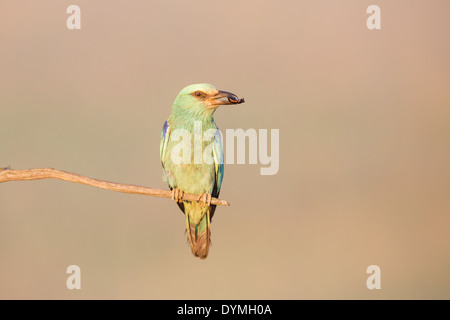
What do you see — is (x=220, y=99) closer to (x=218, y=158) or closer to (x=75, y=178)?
(x=218, y=158)

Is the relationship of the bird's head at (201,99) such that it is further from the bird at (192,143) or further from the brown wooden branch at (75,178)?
the brown wooden branch at (75,178)

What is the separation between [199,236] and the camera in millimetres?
3934

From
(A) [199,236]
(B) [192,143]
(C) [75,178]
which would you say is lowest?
(A) [199,236]

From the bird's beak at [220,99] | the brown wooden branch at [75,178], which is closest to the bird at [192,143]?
the bird's beak at [220,99]

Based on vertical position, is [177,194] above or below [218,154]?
below

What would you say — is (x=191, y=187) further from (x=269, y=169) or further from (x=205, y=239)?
(x=269, y=169)

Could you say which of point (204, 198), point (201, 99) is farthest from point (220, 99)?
point (204, 198)

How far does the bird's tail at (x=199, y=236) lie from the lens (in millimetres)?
3902

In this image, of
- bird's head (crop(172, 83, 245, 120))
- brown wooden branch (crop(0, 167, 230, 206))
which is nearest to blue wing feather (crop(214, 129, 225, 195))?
bird's head (crop(172, 83, 245, 120))

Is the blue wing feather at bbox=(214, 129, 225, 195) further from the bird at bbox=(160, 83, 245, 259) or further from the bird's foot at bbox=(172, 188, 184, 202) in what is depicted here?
the bird's foot at bbox=(172, 188, 184, 202)

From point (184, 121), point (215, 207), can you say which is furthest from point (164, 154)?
point (215, 207)

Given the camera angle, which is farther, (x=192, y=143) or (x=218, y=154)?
(x=218, y=154)

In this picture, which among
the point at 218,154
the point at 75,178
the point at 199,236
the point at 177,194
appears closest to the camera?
the point at 75,178

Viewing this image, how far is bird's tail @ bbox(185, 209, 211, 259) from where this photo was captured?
12.8 feet
